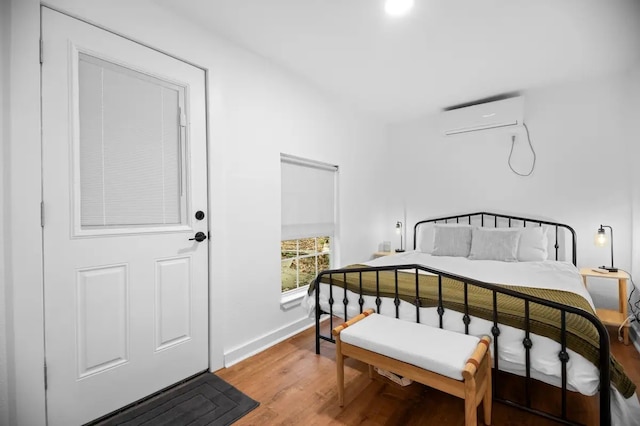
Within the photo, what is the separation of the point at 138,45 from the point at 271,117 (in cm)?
108

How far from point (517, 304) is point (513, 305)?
0.03 metres

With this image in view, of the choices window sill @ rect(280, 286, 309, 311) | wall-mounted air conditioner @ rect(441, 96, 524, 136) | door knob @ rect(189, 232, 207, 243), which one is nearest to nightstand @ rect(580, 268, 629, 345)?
wall-mounted air conditioner @ rect(441, 96, 524, 136)

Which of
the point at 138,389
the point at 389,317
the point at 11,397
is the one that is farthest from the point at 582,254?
the point at 11,397

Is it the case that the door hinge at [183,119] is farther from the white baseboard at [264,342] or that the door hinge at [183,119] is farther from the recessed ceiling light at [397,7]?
the white baseboard at [264,342]

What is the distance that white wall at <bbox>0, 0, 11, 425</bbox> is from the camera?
4.53 ft

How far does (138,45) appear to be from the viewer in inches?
73.4

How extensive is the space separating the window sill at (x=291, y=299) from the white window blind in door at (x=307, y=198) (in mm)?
553

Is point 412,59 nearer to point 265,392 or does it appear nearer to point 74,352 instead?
point 265,392

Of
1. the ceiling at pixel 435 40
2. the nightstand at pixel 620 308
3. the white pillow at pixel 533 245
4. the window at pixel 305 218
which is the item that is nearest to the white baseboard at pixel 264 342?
the window at pixel 305 218

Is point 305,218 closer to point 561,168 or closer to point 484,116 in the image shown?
point 484,116

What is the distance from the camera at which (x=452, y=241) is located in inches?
131

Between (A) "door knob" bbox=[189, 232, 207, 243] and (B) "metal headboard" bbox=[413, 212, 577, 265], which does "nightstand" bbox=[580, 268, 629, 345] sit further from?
(A) "door knob" bbox=[189, 232, 207, 243]

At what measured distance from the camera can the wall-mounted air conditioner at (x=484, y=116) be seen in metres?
3.28

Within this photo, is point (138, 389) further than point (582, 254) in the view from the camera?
No
